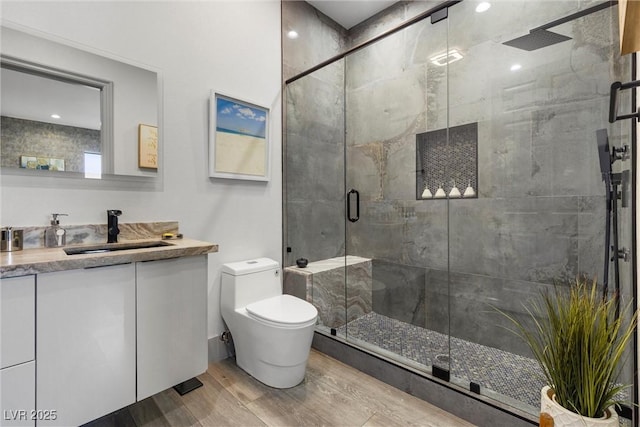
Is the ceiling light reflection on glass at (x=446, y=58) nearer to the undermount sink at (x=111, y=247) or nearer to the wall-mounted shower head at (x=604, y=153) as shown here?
the wall-mounted shower head at (x=604, y=153)

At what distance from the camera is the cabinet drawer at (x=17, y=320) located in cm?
106

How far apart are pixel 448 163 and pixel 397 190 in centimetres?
51

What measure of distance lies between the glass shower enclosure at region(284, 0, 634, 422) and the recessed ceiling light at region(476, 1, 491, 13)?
0.04 metres

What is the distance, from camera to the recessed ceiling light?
2.25 metres

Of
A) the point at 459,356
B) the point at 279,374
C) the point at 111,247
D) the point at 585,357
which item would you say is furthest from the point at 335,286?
the point at 585,357

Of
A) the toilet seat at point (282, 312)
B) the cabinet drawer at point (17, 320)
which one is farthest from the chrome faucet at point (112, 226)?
the toilet seat at point (282, 312)

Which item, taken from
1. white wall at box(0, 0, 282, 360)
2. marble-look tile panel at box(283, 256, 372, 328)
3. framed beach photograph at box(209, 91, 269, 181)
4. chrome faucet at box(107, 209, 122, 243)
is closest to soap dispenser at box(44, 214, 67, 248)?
white wall at box(0, 0, 282, 360)

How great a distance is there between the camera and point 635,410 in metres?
1.25

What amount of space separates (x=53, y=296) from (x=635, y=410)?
2.42 meters

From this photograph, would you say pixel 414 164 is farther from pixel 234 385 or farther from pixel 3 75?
pixel 3 75

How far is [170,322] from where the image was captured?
4.96 feet

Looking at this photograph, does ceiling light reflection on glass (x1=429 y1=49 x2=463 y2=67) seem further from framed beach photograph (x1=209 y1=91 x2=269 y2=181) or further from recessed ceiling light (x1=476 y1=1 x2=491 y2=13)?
framed beach photograph (x1=209 y1=91 x2=269 y2=181)

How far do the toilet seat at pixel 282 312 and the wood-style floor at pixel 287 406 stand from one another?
0.44m

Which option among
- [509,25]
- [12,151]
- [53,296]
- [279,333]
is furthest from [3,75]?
[509,25]
